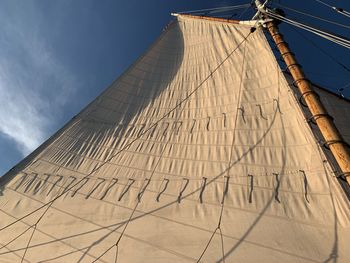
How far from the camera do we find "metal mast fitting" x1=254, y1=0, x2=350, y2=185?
522 cm

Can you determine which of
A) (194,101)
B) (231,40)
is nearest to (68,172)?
(194,101)

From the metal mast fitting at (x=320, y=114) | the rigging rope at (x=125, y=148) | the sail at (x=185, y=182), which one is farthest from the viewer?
the rigging rope at (x=125, y=148)

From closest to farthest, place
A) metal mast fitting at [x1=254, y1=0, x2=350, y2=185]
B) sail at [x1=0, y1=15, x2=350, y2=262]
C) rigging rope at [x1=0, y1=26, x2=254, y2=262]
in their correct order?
sail at [x1=0, y1=15, x2=350, y2=262] < metal mast fitting at [x1=254, y1=0, x2=350, y2=185] < rigging rope at [x1=0, y1=26, x2=254, y2=262]

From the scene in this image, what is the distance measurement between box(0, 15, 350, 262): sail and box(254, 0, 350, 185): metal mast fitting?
14.3 inches

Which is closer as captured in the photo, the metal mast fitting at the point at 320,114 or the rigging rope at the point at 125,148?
the metal mast fitting at the point at 320,114

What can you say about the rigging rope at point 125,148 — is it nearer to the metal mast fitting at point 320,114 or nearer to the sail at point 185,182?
the sail at point 185,182

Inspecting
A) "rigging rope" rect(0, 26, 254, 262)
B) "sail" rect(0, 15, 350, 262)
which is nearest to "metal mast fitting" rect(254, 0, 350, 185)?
"sail" rect(0, 15, 350, 262)

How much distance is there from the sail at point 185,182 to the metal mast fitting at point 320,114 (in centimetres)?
36

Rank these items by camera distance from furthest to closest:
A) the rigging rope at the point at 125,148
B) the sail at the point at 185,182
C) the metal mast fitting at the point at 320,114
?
the rigging rope at the point at 125,148
the metal mast fitting at the point at 320,114
the sail at the point at 185,182

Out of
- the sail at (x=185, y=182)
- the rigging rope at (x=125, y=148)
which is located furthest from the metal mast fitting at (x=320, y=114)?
the rigging rope at (x=125, y=148)

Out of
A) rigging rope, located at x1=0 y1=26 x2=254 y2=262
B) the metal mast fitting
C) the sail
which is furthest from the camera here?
rigging rope, located at x1=0 y1=26 x2=254 y2=262

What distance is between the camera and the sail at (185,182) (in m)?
4.84

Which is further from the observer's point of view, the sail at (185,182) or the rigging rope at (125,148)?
the rigging rope at (125,148)

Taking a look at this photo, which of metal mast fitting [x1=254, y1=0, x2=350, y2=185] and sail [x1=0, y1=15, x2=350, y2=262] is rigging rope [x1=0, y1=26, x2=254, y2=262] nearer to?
sail [x1=0, y1=15, x2=350, y2=262]
